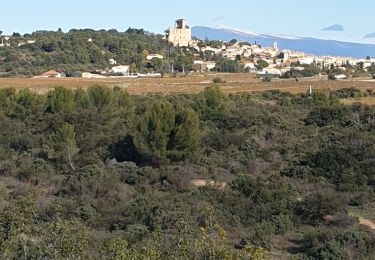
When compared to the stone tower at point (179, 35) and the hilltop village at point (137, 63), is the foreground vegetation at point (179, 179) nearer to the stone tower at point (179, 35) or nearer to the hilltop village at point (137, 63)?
the hilltop village at point (137, 63)

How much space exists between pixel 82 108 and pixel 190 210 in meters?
14.7

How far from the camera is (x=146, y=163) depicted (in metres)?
22.0

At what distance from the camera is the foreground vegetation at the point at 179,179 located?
367 inches

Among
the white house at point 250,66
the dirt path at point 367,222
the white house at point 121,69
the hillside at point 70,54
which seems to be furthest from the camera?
the white house at point 250,66

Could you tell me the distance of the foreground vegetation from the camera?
9312 millimetres

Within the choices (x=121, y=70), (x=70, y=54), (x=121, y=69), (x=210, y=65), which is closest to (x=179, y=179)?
(x=121, y=70)

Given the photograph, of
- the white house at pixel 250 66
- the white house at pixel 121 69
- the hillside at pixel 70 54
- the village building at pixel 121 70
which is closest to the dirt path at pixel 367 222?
the hillside at pixel 70 54

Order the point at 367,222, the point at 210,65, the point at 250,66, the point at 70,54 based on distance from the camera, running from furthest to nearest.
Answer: the point at 250,66 < the point at 210,65 < the point at 70,54 < the point at 367,222

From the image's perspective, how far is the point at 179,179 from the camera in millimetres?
18812

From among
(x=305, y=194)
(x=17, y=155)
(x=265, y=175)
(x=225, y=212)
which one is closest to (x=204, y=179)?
(x=265, y=175)

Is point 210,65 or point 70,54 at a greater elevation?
point 70,54

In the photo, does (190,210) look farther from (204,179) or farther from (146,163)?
(146,163)

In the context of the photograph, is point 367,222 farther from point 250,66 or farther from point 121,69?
point 250,66

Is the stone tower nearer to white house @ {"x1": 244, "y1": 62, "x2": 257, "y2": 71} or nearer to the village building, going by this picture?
white house @ {"x1": 244, "y1": 62, "x2": 257, "y2": 71}
